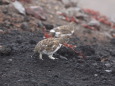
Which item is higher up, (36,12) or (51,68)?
(36,12)

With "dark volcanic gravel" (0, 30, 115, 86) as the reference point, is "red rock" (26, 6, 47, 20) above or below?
above

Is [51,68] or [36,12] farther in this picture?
[36,12]

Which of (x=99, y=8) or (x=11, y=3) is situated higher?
(x=11, y=3)

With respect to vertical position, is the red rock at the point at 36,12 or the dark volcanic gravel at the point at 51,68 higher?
the red rock at the point at 36,12

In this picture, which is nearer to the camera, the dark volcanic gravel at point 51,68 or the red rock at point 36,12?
the dark volcanic gravel at point 51,68

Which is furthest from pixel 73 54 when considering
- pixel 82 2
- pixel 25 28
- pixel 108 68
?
pixel 82 2

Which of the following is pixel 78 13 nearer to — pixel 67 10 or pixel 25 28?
pixel 67 10

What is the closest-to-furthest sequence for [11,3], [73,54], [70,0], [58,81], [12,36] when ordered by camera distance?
1. [58,81]
2. [73,54]
3. [12,36]
4. [11,3]
5. [70,0]

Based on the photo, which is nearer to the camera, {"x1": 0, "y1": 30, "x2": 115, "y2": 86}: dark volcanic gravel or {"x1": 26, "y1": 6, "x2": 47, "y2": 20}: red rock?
{"x1": 0, "y1": 30, "x2": 115, "y2": 86}: dark volcanic gravel
